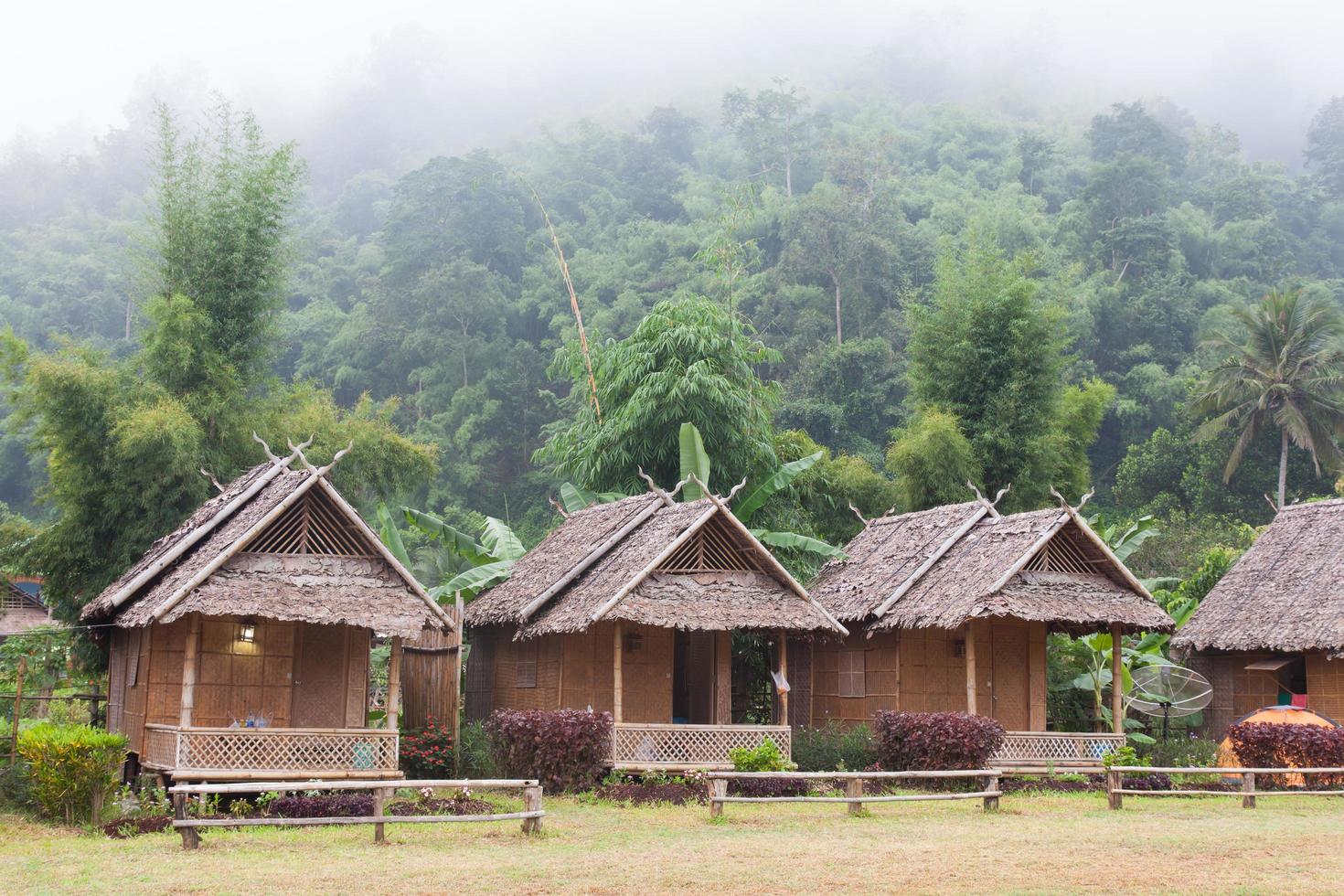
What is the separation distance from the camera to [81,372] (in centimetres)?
1981

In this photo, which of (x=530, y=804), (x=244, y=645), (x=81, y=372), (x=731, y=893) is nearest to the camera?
(x=731, y=893)

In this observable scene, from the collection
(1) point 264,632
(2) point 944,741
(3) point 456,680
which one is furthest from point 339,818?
(2) point 944,741

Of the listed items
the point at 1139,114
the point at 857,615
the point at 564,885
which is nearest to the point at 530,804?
the point at 564,885

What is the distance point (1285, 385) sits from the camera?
40219 millimetres

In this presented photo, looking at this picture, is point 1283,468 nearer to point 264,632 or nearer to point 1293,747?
point 1293,747

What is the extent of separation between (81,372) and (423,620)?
7069 millimetres

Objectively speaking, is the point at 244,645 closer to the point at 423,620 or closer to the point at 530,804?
the point at 423,620

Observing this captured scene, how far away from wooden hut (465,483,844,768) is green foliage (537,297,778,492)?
6559 millimetres

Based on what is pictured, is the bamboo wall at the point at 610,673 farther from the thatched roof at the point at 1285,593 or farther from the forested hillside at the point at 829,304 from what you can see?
the thatched roof at the point at 1285,593

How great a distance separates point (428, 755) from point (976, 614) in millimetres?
8131

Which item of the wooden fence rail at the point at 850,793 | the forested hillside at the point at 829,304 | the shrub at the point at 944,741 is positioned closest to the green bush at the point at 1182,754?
the shrub at the point at 944,741

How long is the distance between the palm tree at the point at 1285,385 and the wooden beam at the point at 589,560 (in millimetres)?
25129

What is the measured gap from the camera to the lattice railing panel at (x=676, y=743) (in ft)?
60.4

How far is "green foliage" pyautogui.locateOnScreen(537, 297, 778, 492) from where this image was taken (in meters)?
28.5
